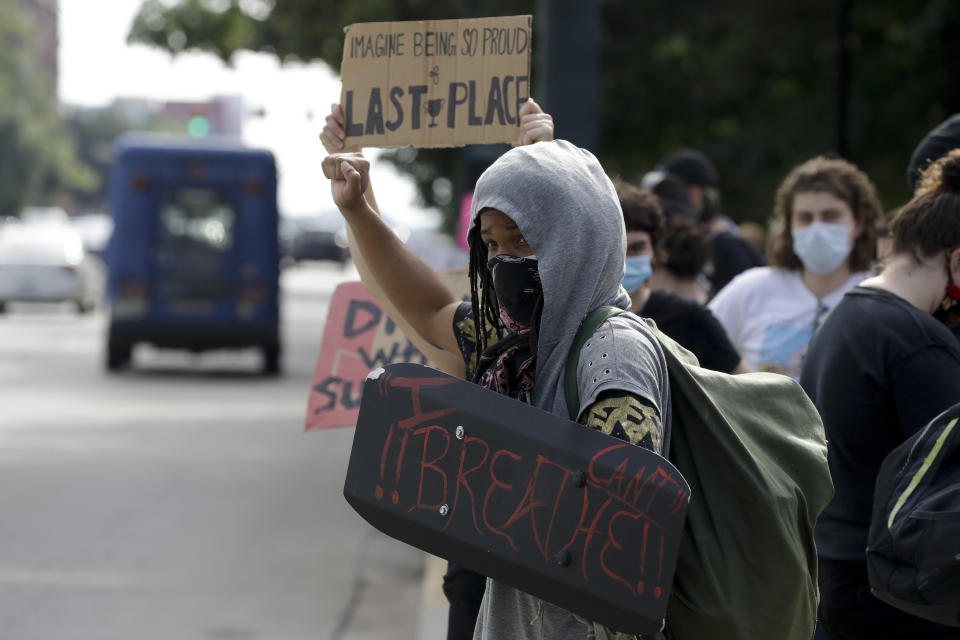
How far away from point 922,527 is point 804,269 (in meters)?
2.90

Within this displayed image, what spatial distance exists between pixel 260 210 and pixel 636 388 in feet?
57.3

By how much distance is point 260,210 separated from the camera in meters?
19.6

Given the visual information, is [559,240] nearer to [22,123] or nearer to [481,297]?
[481,297]

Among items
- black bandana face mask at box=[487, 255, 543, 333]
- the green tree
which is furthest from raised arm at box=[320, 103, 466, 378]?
the green tree

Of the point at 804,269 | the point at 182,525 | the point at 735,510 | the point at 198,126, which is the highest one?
the point at 198,126

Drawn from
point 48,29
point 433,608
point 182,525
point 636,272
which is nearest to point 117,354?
point 182,525

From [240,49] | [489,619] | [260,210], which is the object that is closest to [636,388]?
[489,619]

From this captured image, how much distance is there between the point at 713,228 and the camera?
7578 millimetres

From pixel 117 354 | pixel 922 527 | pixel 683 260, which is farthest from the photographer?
pixel 117 354

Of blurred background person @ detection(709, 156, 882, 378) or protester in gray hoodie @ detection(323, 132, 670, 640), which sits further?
blurred background person @ detection(709, 156, 882, 378)

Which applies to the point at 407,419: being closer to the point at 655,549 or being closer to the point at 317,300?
the point at 655,549

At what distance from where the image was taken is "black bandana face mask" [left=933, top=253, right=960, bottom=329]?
3.55 metres

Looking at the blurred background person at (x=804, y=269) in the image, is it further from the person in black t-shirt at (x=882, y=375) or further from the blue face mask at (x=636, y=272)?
the person in black t-shirt at (x=882, y=375)

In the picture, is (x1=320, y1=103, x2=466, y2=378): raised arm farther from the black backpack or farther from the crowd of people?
the black backpack
